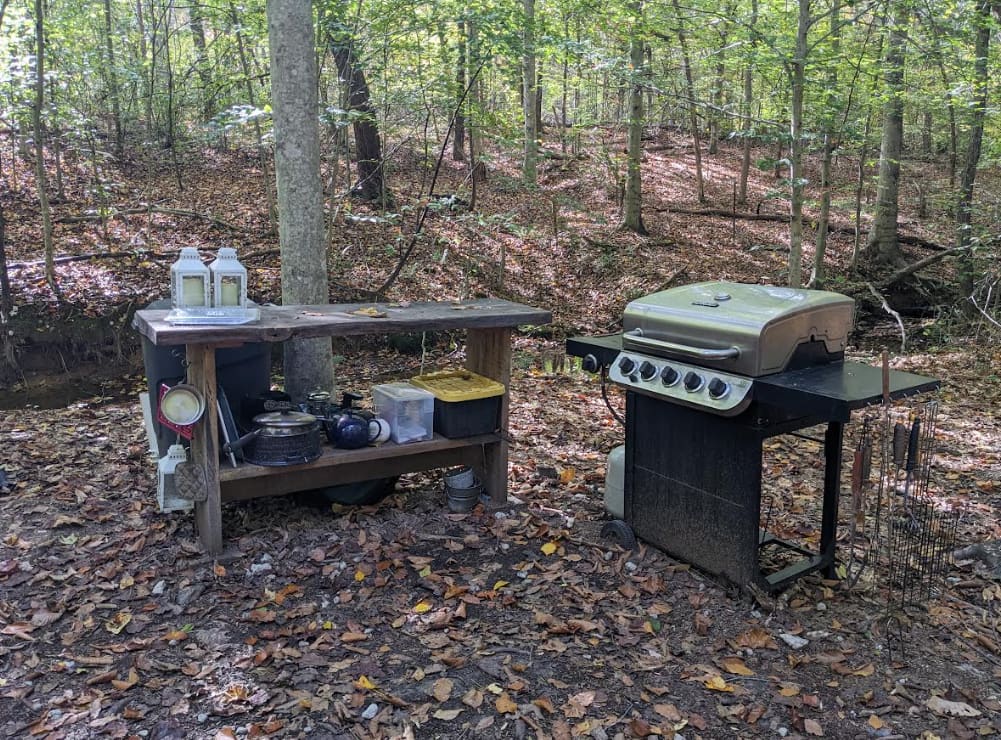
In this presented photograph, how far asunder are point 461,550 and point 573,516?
2.56 ft

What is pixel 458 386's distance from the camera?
4.38 m

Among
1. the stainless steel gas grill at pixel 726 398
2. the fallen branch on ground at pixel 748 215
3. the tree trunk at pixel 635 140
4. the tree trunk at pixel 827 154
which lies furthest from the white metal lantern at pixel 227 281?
the fallen branch on ground at pixel 748 215

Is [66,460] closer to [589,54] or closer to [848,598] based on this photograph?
[848,598]

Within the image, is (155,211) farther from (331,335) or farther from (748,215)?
(748,215)

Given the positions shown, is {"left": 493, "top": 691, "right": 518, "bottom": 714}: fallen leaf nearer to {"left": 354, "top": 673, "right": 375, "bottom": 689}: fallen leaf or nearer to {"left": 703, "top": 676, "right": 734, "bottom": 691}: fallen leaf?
{"left": 354, "top": 673, "right": 375, "bottom": 689}: fallen leaf

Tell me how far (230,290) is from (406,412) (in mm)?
1169

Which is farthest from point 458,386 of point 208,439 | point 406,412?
point 208,439

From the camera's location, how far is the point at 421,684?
2855 millimetres

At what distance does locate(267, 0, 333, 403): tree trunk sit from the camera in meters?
4.41

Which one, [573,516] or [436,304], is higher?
[436,304]

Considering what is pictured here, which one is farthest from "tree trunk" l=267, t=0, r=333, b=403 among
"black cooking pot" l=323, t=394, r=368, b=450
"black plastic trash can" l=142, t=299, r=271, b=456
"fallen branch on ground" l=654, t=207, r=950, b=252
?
"fallen branch on ground" l=654, t=207, r=950, b=252

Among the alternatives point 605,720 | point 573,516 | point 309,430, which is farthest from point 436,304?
point 605,720

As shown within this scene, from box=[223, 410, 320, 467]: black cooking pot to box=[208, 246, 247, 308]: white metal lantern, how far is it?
2.00ft

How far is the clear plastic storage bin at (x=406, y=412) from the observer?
414 cm
